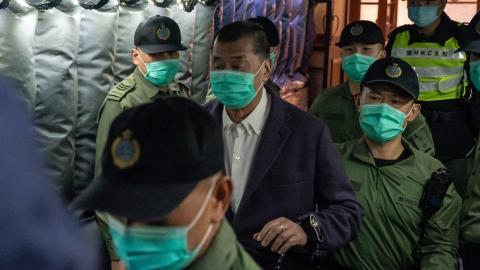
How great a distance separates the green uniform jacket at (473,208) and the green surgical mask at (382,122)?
0.36 meters

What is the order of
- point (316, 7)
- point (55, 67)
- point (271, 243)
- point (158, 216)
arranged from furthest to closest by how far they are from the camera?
1. point (316, 7)
2. point (55, 67)
3. point (271, 243)
4. point (158, 216)

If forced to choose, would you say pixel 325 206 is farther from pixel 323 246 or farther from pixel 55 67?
pixel 55 67

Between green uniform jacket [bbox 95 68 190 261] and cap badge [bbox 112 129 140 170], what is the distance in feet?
5.33

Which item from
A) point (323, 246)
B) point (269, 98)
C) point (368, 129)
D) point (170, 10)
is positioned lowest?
point (323, 246)

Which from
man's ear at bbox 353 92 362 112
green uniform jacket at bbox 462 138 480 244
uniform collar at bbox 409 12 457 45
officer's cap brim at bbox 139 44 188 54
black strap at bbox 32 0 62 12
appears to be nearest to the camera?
green uniform jacket at bbox 462 138 480 244

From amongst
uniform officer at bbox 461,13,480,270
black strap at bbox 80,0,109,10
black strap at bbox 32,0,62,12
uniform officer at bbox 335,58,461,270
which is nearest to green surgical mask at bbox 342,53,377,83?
uniform officer at bbox 335,58,461,270

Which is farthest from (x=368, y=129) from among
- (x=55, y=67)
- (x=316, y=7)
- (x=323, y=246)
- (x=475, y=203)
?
(x=316, y=7)

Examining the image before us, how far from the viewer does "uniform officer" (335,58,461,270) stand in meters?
2.52

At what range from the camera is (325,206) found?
2250 mm

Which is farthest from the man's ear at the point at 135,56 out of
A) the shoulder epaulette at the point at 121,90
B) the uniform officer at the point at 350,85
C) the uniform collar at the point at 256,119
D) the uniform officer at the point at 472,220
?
the uniform officer at the point at 472,220

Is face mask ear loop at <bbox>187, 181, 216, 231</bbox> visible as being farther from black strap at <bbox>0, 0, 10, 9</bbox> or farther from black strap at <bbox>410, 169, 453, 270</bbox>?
black strap at <bbox>0, 0, 10, 9</bbox>

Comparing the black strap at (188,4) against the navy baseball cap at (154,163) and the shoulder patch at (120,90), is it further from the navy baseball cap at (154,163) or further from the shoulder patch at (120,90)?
the navy baseball cap at (154,163)

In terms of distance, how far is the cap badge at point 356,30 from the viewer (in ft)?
11.7

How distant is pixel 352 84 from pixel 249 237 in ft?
5.34
